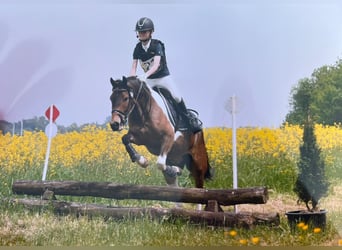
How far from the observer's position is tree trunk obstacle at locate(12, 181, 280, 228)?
307cm

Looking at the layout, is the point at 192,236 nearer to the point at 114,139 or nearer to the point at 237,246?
the point at 237,246

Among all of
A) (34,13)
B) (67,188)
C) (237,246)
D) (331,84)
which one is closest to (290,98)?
(331,84)

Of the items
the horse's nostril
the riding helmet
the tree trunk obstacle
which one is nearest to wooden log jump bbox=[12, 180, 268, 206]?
the tree trunk obstacle

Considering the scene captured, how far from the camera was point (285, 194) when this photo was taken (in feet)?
10.2

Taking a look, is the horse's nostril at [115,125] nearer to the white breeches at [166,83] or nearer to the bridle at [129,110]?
the bridle at [129,110]

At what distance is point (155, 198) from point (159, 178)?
0.46 feet

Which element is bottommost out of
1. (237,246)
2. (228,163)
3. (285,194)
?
(237,246)

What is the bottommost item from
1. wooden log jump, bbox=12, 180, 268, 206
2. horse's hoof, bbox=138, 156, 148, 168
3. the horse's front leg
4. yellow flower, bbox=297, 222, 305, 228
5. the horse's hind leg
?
yellow flower, bbox=297, 222, 305, 228

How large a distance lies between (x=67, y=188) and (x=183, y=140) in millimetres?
876

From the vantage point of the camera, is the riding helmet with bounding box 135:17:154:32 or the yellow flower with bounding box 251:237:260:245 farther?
the riding helmet with bounding box 135:17:154:32

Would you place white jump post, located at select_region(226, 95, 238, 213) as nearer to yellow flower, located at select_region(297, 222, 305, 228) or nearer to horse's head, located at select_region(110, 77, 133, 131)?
yellow flower, located at select_region(297, 222, 305, 228)

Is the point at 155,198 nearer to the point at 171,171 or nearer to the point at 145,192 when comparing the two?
the point at 145,192

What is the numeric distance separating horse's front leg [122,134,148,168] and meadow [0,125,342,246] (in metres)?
0.03

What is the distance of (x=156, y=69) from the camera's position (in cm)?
313
